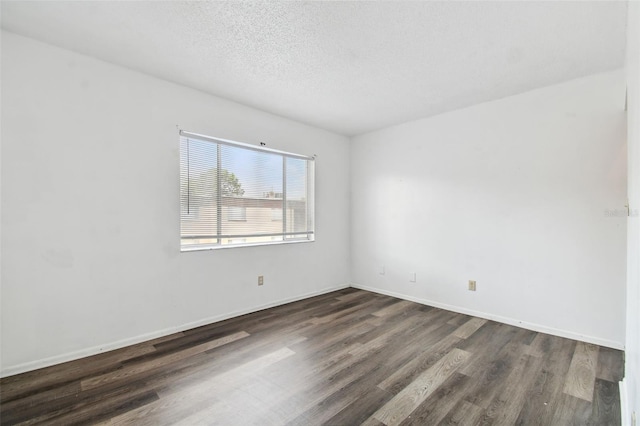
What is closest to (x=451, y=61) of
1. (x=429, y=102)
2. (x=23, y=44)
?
(x=429, y=102)

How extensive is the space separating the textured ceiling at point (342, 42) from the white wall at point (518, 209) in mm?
406

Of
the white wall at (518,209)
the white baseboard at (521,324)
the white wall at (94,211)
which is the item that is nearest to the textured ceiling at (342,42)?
the white wall at (94,211)

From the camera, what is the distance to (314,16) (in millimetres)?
1925

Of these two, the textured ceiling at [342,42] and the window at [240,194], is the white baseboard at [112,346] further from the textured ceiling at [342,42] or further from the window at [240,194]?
the textured ceiling at [342,42]

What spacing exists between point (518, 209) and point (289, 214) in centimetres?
278

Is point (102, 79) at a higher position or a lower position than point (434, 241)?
higher

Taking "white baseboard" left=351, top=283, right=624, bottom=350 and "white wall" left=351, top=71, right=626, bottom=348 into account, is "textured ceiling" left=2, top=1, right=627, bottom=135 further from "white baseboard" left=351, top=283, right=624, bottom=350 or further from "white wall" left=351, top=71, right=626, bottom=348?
"white baseboard" left=351, top=283, right=624, bottom=350

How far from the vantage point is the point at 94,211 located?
2473 millimetres

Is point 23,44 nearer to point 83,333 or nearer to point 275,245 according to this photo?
point 83,333

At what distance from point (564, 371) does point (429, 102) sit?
2.86 m

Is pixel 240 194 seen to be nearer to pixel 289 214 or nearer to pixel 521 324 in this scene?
pixel 289 214

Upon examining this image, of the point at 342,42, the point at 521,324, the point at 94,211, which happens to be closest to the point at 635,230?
the point at 342,42

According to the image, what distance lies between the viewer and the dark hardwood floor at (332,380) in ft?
5.63

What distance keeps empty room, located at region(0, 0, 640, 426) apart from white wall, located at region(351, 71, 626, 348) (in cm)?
2
